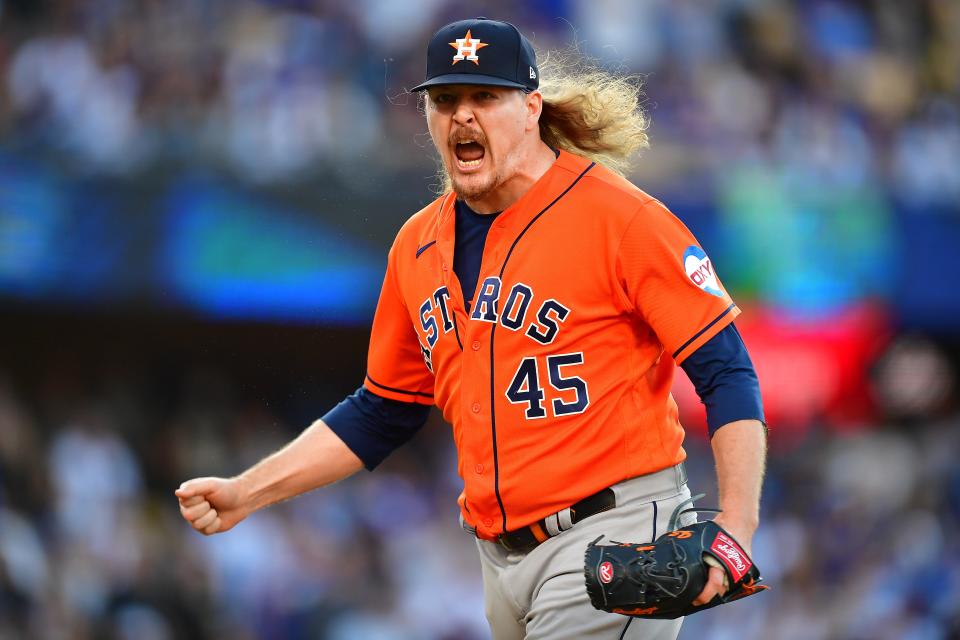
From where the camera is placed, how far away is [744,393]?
2.87m

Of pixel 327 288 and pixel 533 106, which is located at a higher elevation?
pixel 327 288

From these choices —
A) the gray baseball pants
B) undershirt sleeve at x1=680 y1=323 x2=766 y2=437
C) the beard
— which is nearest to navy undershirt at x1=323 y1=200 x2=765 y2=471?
undershirt sleeve at x1=680 y1=323 x2=766 y2=437

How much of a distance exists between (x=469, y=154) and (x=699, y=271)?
0.59 m

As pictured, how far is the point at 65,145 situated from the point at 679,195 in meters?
3.94

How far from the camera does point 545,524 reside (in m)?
3.05

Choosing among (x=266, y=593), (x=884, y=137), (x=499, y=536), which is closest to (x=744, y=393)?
(x=499, y=536)

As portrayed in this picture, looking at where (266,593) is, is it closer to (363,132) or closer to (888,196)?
(363,132)

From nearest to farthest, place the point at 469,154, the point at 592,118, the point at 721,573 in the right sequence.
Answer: the point at 721,573, the point at 469,154, the point at 592,118

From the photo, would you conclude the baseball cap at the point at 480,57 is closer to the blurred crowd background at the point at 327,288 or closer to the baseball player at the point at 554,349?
the baseball player at the point at 554,349

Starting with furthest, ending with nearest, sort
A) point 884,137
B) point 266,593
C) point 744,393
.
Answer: point 884,137 → point 266,593 → point 744,393

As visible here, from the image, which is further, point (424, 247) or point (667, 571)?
point (424, 247)

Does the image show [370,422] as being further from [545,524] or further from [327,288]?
[327,288]

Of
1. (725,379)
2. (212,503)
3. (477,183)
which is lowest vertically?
(212,503)

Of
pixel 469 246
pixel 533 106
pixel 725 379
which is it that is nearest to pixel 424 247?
pixel 469 246
